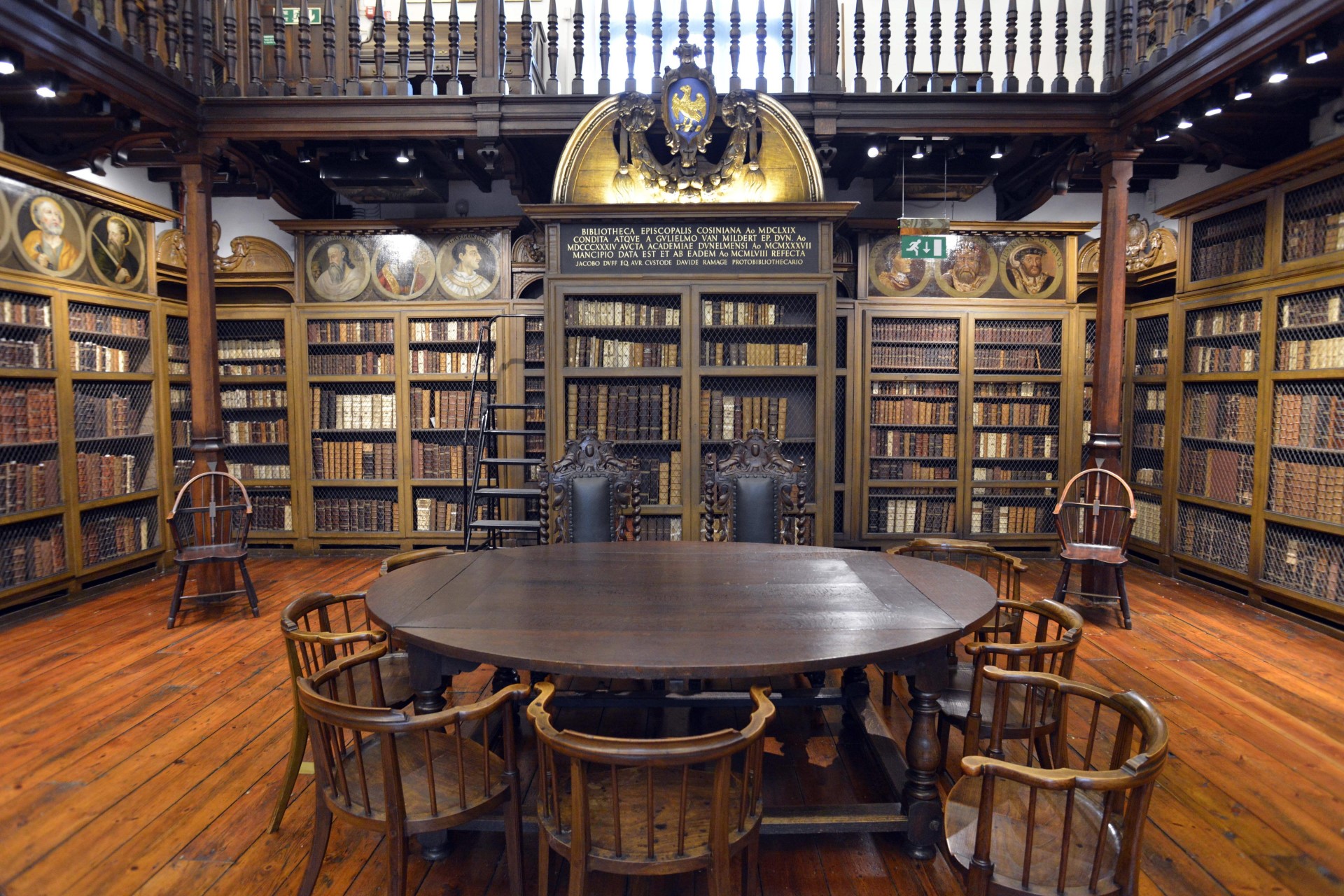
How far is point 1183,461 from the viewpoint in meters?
5.42

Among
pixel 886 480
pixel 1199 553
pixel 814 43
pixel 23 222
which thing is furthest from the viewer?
pixel 886 480

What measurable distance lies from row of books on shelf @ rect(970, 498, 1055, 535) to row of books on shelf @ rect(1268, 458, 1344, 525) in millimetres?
1778

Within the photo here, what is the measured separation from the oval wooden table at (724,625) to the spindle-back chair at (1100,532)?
213cm

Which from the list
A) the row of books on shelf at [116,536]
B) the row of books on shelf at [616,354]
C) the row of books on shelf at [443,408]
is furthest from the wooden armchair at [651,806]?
the row of books on shelf at [116,536]

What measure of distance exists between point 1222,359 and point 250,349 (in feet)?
25.5

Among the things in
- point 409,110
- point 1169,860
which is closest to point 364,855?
point 1169,860

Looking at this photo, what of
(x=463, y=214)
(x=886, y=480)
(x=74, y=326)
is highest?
(x=463, y=214)

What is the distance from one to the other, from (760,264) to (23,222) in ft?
15.4

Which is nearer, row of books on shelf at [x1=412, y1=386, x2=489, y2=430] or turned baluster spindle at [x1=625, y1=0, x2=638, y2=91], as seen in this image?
turned baluster spindle at [x1=625, y1=0, x2=638, y2=91]

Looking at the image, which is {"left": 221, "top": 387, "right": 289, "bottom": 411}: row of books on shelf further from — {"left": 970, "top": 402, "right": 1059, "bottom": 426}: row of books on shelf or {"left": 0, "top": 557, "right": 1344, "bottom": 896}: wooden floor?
{"left": 970, "top": 402, "right": 1059, "bottom": 426}: row of books on shelf

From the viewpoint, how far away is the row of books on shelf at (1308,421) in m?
4.19

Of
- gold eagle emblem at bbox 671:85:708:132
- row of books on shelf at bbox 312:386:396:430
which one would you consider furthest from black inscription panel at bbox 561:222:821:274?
row of books on shelf at bbox 312:386:396:430

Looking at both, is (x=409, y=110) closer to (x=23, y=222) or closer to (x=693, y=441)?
(x=23, y=222)

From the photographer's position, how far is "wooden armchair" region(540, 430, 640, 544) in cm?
370
